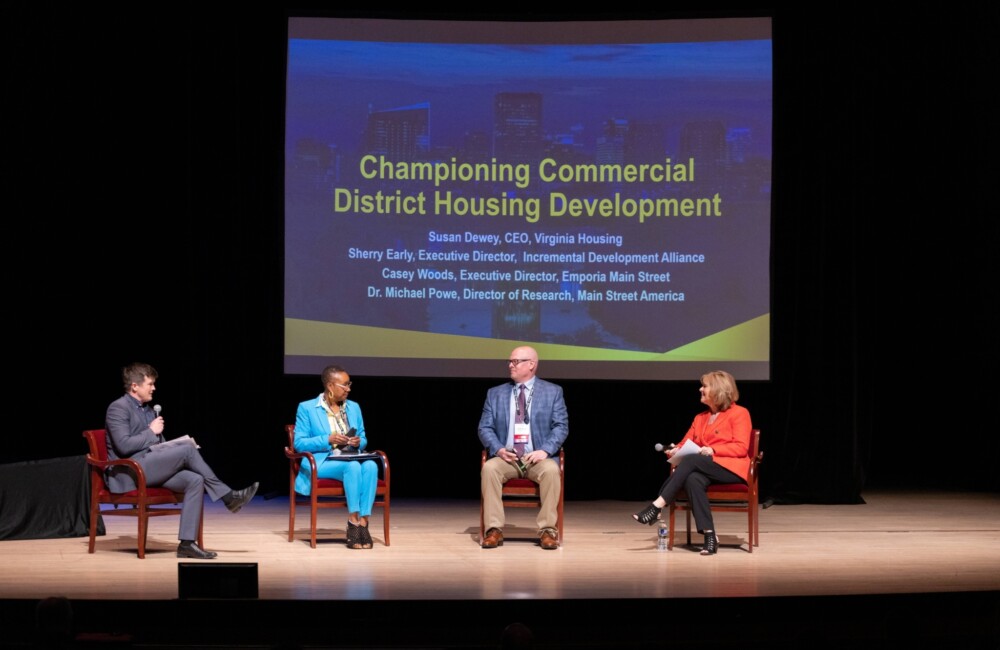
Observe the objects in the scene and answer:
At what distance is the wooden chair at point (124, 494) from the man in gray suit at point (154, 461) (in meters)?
0.04

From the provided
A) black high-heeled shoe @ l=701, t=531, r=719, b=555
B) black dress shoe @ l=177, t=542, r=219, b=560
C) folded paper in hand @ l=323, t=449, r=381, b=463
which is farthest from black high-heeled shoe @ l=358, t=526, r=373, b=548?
black high-heeled shoe @ l=701, t=531, r=719, b=555

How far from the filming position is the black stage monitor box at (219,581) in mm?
4535

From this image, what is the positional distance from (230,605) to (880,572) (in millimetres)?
2927

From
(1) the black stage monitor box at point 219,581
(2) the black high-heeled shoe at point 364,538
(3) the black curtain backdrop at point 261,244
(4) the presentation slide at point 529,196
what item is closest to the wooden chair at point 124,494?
(2) the black high-heeled shoe at point 364,538

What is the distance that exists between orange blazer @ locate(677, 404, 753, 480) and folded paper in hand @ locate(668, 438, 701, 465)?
11 centimetres

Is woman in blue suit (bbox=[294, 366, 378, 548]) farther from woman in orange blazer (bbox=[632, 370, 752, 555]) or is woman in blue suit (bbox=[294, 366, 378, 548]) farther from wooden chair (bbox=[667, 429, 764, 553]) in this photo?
wooden chair (bbox=[667, 429, 764, 553])

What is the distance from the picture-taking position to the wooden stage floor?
4.42m

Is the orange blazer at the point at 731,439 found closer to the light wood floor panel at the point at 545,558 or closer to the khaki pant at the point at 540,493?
the light wood floor panel at the point at 545,558

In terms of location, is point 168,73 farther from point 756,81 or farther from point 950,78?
point 950,78

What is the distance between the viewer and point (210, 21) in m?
8.05

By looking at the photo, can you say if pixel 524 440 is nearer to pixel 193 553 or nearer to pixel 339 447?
pixel 339 447

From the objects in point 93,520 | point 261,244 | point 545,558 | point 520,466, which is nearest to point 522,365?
point 520,466

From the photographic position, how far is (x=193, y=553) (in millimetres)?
5863

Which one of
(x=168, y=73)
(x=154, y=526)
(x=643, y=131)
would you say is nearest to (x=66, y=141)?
(x=168, y=73)
